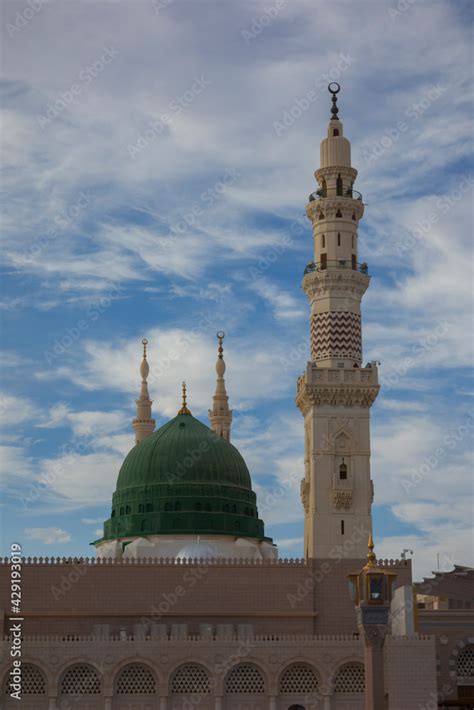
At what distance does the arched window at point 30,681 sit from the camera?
137 ft

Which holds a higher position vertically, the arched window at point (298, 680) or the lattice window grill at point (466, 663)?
the lattice window grill at point (466, 663)

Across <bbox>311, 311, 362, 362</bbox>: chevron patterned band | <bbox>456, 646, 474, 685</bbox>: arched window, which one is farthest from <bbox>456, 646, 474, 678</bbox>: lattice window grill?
<bbox>311, 311, 362, 362</bbox>: chevron patterned band

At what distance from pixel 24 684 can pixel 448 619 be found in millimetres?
17127

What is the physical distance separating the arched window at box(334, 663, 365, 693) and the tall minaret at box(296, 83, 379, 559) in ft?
21.5

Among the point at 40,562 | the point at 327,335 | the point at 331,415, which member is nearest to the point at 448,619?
the point at 331,415

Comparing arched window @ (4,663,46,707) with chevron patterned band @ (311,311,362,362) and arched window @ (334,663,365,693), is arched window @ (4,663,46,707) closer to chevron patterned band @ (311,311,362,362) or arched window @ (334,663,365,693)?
arched window @ (334,663,365,693)

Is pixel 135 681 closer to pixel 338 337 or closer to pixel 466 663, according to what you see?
pixel 466 663

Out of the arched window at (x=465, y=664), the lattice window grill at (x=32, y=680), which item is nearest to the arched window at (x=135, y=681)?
the lattice window grill at (x=32, y=680)

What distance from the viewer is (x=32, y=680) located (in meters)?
42.3

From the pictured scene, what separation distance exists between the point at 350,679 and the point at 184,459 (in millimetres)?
15291

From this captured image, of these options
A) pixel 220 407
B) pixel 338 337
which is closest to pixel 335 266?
pixel 338 337

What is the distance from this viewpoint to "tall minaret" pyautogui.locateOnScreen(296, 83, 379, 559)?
162ft

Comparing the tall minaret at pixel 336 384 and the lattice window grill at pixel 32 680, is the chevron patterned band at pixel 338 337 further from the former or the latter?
the lattice window grill at pixel 32 680

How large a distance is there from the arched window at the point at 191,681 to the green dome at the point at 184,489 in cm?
1083
